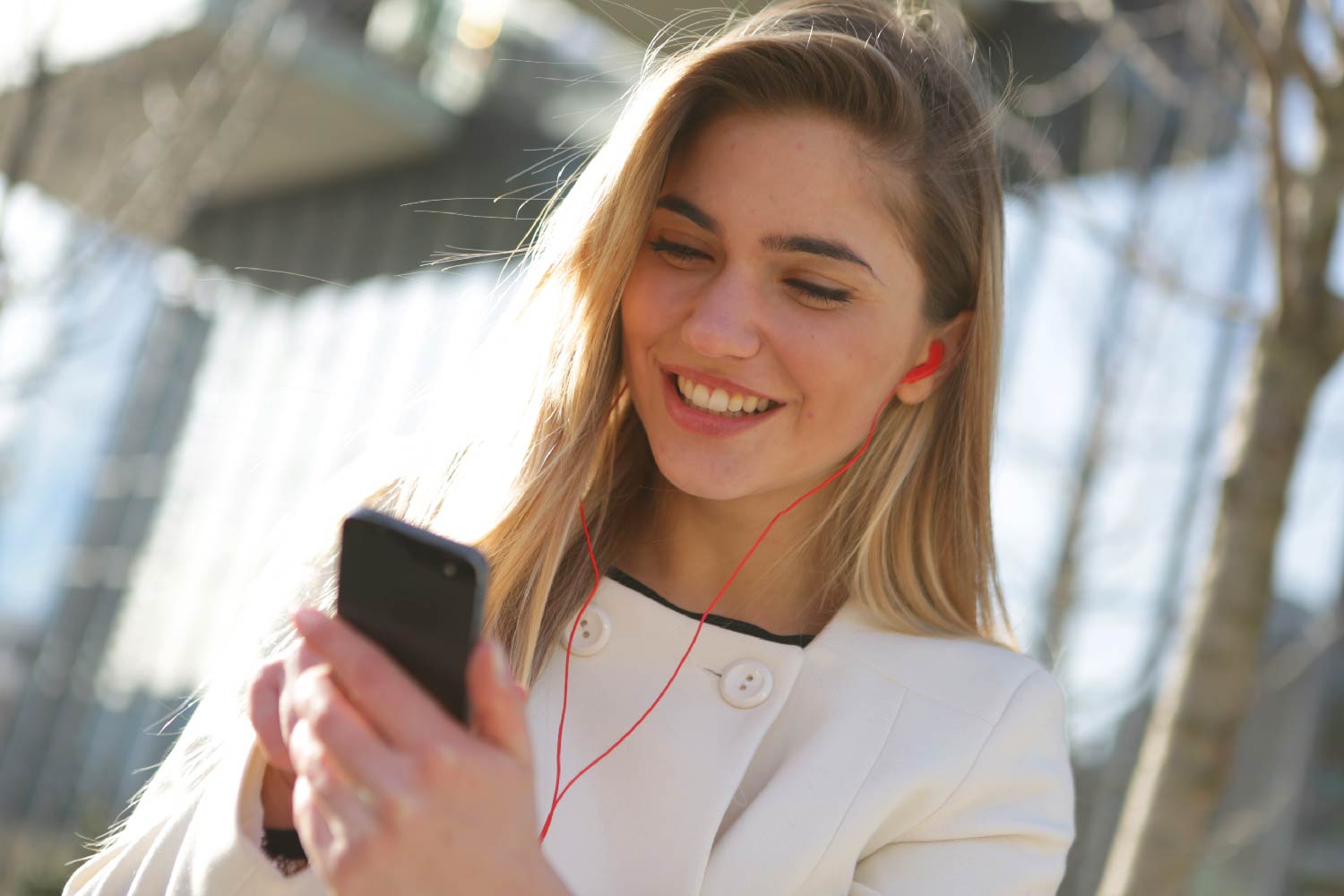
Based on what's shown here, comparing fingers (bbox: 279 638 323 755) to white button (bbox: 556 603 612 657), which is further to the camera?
white button (bbox: 556 603 612 657)

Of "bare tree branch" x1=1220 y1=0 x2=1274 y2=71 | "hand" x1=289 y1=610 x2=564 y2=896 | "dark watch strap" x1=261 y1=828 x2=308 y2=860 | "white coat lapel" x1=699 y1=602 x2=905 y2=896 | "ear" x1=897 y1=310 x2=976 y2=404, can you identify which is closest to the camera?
"hand" x1=289 y1=610 x2=564 y2=896

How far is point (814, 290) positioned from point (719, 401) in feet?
0.64

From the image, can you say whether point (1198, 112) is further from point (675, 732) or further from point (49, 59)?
point (675, 732)

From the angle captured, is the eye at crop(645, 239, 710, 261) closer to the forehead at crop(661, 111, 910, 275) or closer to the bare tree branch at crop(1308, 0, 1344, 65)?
the forehead at crop(661, 111, 910, 275)

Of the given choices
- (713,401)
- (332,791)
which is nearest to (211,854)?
(332,791)

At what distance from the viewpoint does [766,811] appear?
6.07ft

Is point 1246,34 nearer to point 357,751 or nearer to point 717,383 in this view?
point 717,383

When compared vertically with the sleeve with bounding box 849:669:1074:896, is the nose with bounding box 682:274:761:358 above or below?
above

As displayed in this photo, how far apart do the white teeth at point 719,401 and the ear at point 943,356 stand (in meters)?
0.32

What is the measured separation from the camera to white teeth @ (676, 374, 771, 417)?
6.28 ft

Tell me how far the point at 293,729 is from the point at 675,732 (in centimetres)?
82

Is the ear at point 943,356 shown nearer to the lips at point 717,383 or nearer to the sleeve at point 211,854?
the lips at point 717,383

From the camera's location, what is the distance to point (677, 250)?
2.00 m

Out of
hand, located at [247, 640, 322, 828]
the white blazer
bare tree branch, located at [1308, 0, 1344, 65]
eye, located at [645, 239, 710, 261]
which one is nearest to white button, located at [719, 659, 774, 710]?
the white blazer
